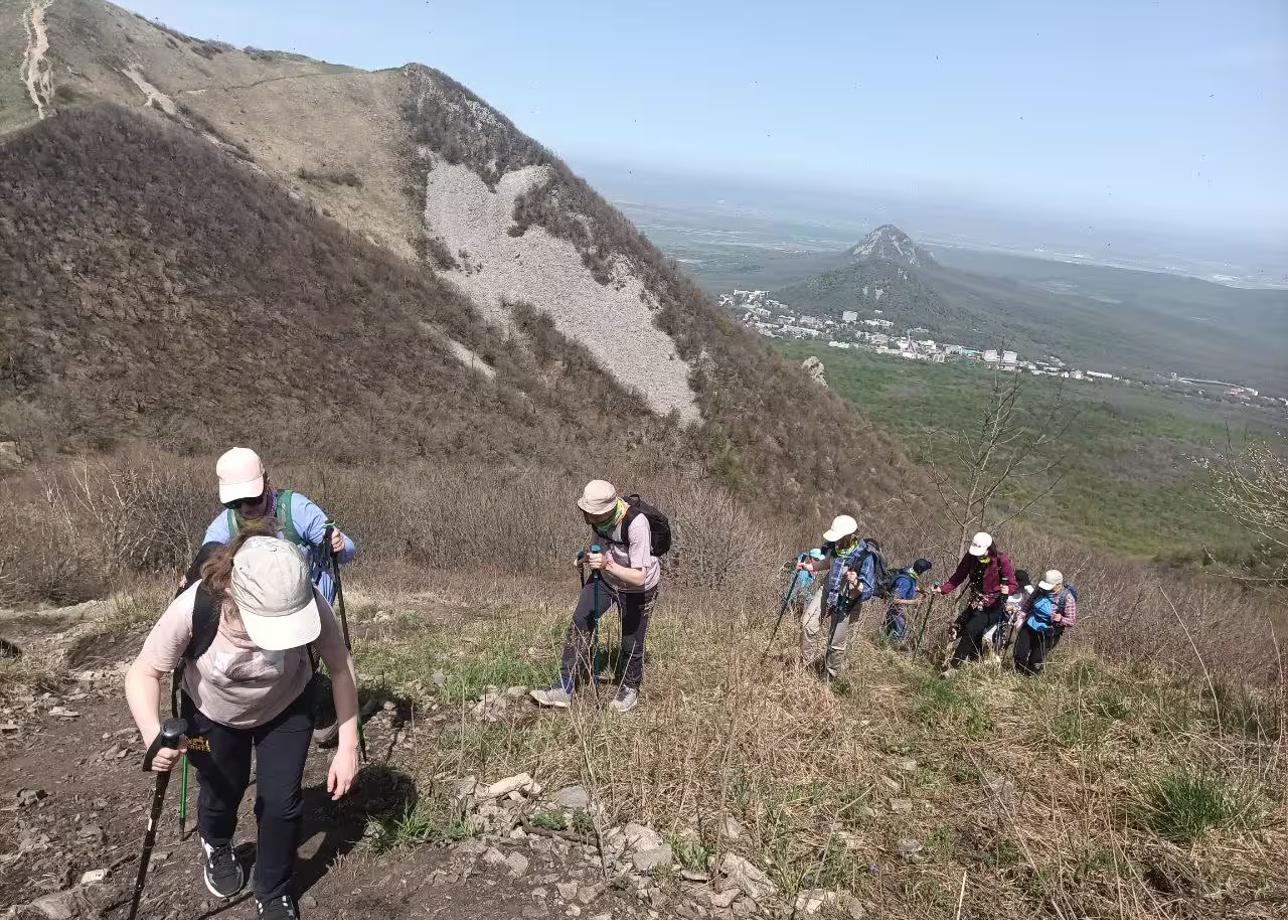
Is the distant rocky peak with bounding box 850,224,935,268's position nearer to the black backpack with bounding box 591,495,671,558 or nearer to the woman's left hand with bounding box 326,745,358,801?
the black backpack with bounding box 591,495,671,558

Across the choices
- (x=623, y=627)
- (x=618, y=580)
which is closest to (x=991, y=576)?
(x=623, y=627)

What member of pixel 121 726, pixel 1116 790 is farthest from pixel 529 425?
pixel 1116 790

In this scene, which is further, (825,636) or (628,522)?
(825,636)

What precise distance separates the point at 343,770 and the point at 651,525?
236 centimetres

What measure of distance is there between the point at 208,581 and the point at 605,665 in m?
3.59

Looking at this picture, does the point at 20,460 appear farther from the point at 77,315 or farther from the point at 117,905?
the point at 117,905

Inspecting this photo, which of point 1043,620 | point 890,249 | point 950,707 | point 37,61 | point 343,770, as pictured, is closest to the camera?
point 343,770

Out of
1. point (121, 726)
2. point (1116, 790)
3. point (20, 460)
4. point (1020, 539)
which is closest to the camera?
point (1116, 790)

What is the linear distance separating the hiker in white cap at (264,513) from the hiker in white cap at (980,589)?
5472mm

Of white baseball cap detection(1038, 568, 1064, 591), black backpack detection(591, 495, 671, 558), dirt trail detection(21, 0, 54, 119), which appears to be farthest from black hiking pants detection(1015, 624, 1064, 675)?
dirt trail detection(21, 0, 54, 119)

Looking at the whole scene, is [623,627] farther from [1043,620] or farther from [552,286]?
[552,286]

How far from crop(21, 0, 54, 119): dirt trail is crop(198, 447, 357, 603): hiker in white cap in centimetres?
2845

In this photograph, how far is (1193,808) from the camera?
3.53 m

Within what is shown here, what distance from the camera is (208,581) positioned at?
2441mm
